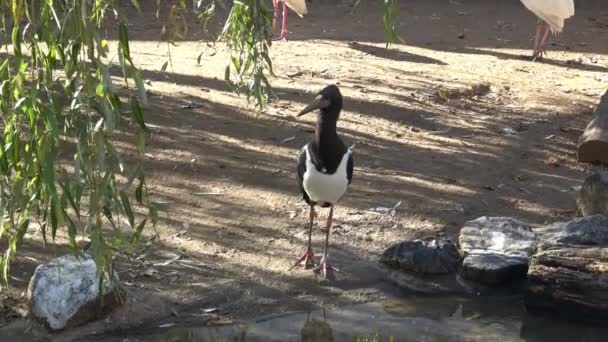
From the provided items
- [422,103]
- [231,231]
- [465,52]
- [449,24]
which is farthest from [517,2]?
[231,231]

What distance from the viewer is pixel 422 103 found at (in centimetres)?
882

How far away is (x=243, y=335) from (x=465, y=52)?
6488mm

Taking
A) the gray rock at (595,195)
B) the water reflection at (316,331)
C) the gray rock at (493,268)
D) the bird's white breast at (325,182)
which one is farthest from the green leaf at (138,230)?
the gray rock at (595,195)

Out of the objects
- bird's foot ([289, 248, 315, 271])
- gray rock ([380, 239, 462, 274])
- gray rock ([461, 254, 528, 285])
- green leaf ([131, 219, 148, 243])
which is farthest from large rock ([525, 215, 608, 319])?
green leaf ([131, 219, 148, 243])

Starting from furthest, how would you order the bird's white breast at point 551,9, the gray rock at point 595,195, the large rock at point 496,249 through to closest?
the bird's white breast at point 551,9 < the gray rock at point 595,195 < the large rock at point 496,249

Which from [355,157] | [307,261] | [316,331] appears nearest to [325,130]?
[307,261]

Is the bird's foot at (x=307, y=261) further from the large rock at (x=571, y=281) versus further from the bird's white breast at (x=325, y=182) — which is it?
the large rock at (x=571, y=281)

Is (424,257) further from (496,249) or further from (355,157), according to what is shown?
(355,157)

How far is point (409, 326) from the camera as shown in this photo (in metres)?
5.38

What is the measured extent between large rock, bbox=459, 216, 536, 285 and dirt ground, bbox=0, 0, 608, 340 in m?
0.24

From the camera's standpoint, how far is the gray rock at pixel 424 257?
19.2ft

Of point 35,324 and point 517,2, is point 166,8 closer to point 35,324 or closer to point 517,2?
point 517,2

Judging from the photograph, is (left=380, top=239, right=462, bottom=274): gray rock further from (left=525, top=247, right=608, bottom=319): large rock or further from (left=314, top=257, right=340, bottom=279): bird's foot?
(left=525, top=247, right=608, bottom=319): large rock

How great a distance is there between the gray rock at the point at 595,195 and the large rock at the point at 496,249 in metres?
0.53
